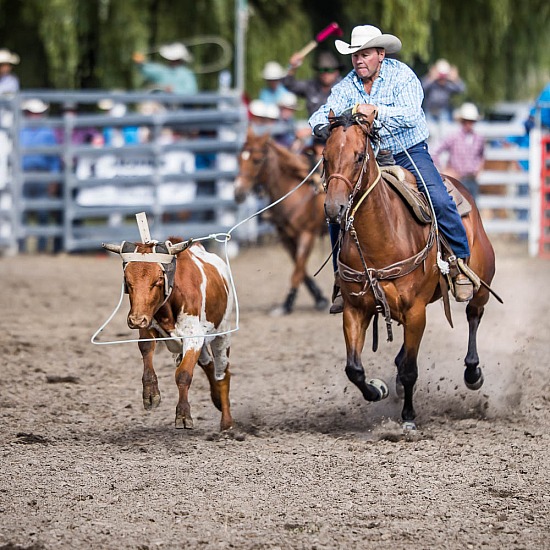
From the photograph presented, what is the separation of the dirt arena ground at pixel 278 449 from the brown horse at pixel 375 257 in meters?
0.42

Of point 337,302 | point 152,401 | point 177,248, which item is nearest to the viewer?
point 177,248

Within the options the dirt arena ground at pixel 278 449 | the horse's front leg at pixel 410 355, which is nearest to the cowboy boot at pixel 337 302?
the horse's front leg at pixel 410 355

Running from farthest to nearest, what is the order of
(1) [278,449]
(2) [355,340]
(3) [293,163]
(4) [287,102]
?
1. (4) [287,102]
2. (3) [293,163]
3. (2) [355,340]
4. (1) [278,449]

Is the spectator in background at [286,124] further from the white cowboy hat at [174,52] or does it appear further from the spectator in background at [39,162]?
the spectator in background at [39,162]

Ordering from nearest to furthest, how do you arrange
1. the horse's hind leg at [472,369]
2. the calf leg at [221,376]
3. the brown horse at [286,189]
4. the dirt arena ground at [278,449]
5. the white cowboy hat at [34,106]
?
the dirt arena ground at [278,449]
the calf leg at [221,376]
the horse's hind leg at [472,369]
the brown horse at [286,189]
the white cowboy hat at [34,106]

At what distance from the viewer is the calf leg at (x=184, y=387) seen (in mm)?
5660

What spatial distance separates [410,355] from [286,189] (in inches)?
187

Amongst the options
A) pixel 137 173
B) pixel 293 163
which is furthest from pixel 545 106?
pixel 137 173

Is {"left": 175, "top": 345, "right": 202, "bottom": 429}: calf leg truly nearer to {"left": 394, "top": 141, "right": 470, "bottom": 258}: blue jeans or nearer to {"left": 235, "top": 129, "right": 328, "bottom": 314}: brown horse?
{"left": 394, "top": 141, "right": 470, "bottom": 258}: blue jeans

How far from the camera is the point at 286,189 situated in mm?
10883

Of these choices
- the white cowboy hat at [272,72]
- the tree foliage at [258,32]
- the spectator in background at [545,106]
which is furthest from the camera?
the white cowboy hat at [272,72]

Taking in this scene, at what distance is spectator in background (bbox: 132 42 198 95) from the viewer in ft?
49.2

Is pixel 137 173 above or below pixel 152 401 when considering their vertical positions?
above

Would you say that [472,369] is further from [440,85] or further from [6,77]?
[6,77]
